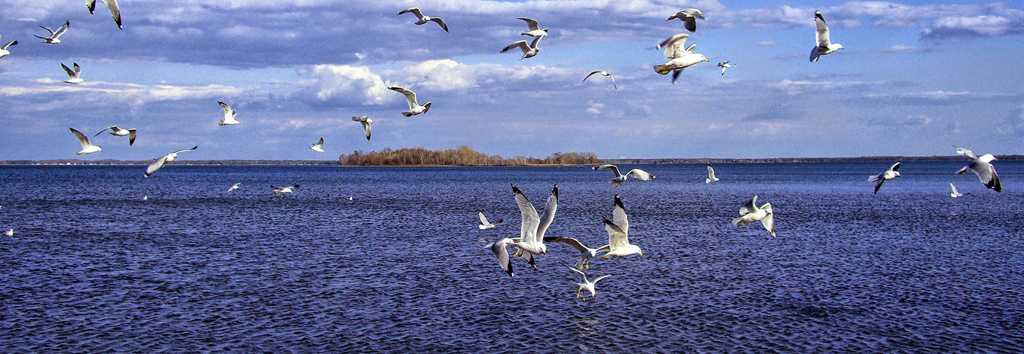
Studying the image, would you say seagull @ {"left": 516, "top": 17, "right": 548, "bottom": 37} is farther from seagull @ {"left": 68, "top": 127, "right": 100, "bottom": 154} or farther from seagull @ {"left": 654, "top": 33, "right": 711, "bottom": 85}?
seagull @ {"left": 68, "top": 127, "right": 100, "bottom": 154}

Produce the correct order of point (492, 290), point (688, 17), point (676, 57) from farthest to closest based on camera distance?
point (492, 290) < point (676, 57) < point (688, 17)

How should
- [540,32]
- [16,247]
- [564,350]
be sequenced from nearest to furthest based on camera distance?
[564,350] → [540,32] → [16,247]

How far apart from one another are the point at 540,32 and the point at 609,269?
8.41 meters

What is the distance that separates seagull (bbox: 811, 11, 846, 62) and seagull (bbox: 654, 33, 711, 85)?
2321 millimetres

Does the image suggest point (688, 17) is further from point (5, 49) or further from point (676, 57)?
point (5, 49)

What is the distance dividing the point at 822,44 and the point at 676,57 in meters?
3.09

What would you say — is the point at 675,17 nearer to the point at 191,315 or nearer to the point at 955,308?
the point at 955,308

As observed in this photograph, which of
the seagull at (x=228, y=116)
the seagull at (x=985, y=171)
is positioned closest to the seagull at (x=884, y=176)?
the seagull at (x=985, y=171)

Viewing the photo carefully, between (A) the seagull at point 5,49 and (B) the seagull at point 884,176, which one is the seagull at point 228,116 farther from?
(B) the seagull at point 884,176

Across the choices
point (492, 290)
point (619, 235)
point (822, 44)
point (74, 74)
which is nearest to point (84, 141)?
point (74, 74)

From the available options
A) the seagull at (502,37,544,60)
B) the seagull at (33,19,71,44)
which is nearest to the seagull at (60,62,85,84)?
the seagull at (33,19,71,44)

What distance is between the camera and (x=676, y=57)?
18.8 m

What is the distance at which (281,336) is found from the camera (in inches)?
731

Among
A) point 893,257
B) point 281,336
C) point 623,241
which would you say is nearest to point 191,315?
point 281,336
